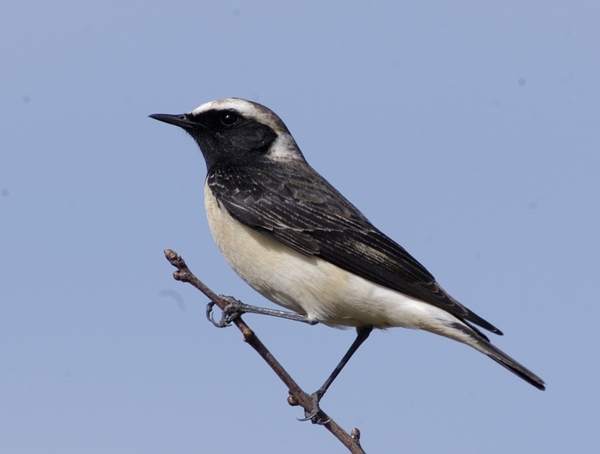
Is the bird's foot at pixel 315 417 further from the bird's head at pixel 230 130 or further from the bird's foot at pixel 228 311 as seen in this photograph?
the bird's head at pixel 230 130

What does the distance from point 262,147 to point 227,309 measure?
3.02m

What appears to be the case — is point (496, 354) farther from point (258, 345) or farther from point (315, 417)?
point (258, 345)

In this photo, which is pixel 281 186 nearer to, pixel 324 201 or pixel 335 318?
pixel 324 201

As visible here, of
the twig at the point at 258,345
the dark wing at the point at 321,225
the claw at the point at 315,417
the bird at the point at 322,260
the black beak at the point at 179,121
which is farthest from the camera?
the black beak at the point at 179,121

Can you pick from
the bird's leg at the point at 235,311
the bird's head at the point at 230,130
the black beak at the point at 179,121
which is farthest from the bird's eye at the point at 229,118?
the bird's leg at the point at 235,311

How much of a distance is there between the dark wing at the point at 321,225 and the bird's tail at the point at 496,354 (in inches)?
8.9

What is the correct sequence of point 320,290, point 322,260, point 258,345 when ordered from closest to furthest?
point 258,345 < point 320,290 < point 322,260

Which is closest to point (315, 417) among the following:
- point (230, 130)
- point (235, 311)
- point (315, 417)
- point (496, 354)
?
point (315, 417)

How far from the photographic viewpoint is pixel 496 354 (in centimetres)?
800

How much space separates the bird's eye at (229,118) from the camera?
10.4 m

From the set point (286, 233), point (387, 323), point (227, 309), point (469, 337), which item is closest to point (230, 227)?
point (286, 233)

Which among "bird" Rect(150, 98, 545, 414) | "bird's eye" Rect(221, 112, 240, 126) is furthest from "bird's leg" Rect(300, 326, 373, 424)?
"bird's eye" Rect(221, 112, 240, 126)

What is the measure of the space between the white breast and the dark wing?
0.31 feet

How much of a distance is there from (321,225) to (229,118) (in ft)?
6.90
